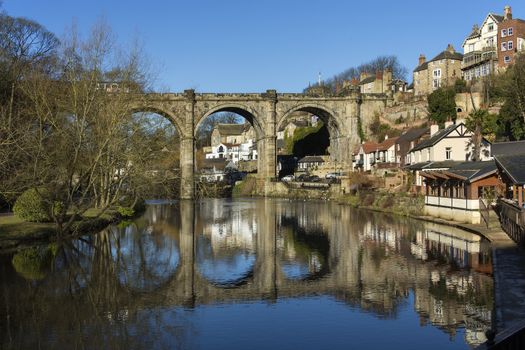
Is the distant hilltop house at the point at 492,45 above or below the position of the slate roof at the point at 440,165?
above

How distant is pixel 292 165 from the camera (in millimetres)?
101500

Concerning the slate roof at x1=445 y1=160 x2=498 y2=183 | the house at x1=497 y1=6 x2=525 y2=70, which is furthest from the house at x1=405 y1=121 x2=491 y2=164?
the house at x1=497 y1=6 x2=525 y2=70

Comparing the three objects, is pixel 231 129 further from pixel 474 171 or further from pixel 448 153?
pixel 474 171

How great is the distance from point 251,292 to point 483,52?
6740 centimetres

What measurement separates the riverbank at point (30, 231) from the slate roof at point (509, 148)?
2848cm

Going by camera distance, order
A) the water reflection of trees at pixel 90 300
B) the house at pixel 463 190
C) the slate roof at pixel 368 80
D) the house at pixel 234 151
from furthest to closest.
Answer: the house at pixel 234 151 < the slate roof at pixel 368 80 < the house at pixel 463 190 < the water reflection of trees at pixel 90 300

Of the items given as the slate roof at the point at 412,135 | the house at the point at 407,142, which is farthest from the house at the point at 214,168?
the slate roof at the point at 412,135

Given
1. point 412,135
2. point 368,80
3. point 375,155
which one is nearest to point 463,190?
point 412,135

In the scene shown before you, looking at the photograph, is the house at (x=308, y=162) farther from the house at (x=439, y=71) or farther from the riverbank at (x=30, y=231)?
the riverbank at (x=30, y=231)

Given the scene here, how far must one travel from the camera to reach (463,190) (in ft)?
115

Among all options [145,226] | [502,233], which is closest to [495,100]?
[502,233]

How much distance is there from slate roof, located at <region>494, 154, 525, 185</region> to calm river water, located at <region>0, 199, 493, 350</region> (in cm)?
365

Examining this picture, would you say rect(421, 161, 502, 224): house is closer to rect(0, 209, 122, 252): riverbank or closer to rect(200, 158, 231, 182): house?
rect(0, 209, 122, 252): riverbank

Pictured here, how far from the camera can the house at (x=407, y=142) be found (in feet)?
196
